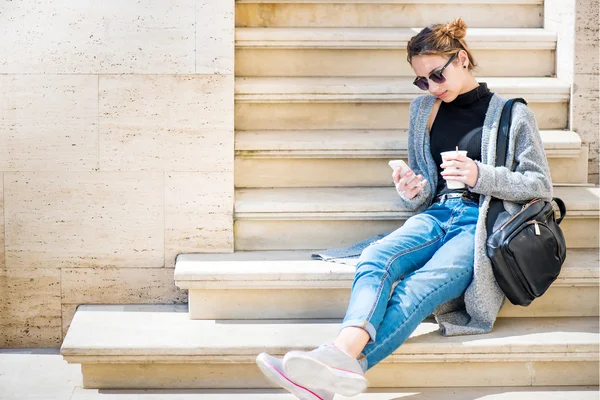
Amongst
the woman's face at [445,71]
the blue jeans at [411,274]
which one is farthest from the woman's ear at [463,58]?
the blue jeans at [411,274]

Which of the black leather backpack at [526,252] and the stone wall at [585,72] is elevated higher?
the stone wall at [585,72]

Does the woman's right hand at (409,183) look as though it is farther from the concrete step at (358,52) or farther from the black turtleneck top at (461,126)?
the concrete step at (358,52)

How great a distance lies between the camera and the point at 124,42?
12.9 feet

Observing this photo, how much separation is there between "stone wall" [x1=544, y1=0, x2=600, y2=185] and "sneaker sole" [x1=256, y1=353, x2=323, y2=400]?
210 cm

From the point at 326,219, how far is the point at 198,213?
1.87ft

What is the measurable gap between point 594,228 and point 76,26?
2.48 meters

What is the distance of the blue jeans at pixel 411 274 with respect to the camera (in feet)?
10.9

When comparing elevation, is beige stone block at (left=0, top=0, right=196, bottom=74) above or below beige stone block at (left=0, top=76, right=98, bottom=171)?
above

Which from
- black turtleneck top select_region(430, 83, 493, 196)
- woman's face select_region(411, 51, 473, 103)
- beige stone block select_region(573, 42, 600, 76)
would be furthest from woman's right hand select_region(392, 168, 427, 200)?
beige stone block select_region(573, 42, 600, 76)

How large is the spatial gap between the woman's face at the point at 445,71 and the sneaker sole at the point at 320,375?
1.28 metres

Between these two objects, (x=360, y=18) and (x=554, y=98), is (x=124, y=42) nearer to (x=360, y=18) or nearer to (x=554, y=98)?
(x=360, y=18)

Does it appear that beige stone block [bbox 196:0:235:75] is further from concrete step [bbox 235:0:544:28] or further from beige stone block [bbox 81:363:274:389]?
beige stone block [bbox 81:363:274:389]

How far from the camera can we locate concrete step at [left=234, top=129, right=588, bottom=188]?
4234 mm

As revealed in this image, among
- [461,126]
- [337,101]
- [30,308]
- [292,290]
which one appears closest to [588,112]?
[461,126]
